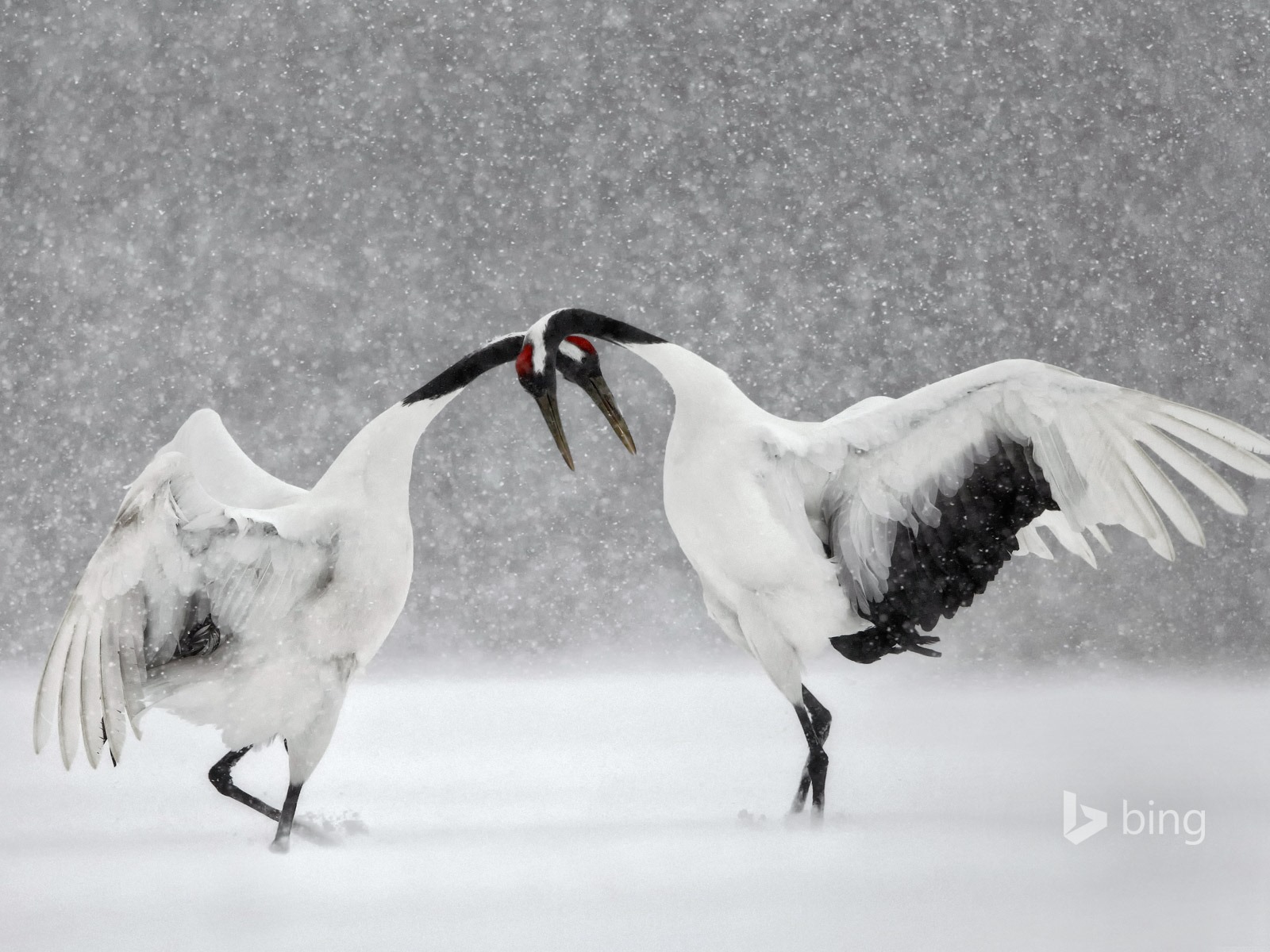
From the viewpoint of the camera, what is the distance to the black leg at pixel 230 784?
1785 mm

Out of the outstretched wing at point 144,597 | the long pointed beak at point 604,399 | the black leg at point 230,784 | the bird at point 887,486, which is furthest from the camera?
the long pointed beak at point 604,399

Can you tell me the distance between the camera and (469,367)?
1804 mm

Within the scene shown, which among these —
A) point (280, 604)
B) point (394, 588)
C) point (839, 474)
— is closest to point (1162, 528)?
point (839, 474)

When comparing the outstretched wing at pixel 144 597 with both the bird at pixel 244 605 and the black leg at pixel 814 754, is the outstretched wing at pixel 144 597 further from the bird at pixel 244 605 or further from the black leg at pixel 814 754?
the black leg at pixel 814 754

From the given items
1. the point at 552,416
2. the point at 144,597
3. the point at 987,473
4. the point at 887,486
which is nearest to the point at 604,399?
the point at 552,416

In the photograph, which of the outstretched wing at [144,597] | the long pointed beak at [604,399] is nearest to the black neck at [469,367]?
the long pointed beak at [604,399]

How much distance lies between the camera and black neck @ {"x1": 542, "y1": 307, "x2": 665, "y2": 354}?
1846 mm

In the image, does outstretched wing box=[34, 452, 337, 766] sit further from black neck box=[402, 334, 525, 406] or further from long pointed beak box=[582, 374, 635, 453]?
long pointed beak box=[582, 374, 635, 453]

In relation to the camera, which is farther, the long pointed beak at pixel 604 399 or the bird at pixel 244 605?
the long pointed beak at pixel 604 399

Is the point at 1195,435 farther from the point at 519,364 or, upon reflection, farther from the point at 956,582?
the point at 519,364

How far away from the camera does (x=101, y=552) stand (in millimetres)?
1578

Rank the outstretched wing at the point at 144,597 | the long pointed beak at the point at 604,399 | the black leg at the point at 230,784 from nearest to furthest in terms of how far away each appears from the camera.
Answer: the outstretched wing at the point at 144,597 → the black leg at the point at 230,784 → the long pointed beak at the point at 604,399

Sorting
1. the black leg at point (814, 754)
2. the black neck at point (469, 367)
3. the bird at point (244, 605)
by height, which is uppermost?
the black neck at point (469, 367)

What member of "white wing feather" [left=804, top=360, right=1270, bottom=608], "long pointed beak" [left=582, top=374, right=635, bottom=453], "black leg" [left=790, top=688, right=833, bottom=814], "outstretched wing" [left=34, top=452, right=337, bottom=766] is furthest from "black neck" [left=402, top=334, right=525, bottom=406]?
"black leg" [left=790, top=688, right=833, bottom=814]
